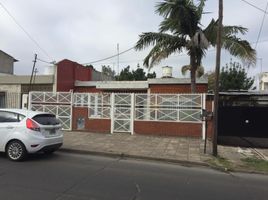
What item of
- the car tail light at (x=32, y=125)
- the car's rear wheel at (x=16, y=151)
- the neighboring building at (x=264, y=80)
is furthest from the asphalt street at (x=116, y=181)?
the neighboring building at (x=264, y=80)

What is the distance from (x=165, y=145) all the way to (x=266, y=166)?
4.36m

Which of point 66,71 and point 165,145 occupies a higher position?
point 66,71

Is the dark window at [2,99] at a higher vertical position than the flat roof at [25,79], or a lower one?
lower

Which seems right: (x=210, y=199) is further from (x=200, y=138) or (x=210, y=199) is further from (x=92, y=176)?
(x=200, y=138)

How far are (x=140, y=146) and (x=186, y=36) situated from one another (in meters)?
7.03

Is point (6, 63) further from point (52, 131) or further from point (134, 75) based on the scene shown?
point (52, 131)

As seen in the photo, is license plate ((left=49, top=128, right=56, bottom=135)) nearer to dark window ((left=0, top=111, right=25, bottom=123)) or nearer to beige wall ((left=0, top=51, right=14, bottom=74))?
dark window ((left=0, top=111, right=25, bottom=123))

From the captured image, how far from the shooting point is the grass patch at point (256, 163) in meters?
10.5

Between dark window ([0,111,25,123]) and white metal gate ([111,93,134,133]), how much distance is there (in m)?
7.35

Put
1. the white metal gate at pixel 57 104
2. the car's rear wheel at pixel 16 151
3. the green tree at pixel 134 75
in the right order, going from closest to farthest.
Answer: the car's rear wheel at pixel 16 151 < the white metal gate at pixel 57 104 < the green tree at pixel 134 75

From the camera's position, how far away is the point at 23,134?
10.3 meters

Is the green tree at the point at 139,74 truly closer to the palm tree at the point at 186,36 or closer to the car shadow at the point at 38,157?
the palm tree at the point at 186,36

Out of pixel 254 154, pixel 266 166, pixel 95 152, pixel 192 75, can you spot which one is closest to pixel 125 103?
pixel 192 75

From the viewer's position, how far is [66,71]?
80.5ft
